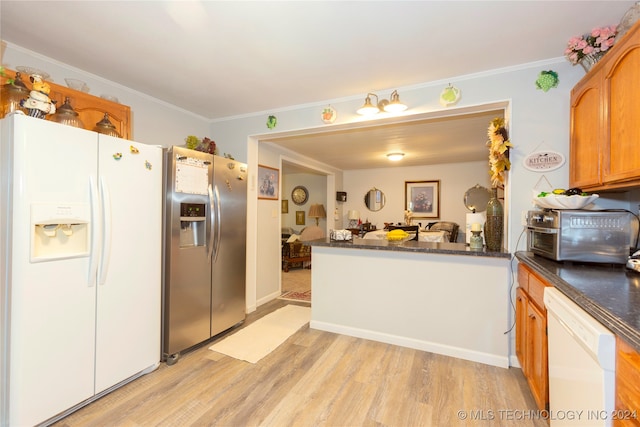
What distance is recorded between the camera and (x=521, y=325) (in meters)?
2.00

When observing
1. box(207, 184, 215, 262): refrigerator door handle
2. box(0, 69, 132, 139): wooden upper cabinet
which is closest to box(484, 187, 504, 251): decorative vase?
box(207, 184, 215, 262): refrigerator door handle

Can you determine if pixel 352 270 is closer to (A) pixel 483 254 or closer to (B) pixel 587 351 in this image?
(A) pixel 483 254

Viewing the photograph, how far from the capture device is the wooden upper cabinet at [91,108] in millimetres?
2002

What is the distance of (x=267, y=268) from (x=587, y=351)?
3391mm

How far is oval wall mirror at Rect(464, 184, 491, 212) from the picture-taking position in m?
6.03

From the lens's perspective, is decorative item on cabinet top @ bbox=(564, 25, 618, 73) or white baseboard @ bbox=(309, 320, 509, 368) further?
white baseboard @ bbox=(309, 320, 509, 368)

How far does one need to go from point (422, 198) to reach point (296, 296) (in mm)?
4150

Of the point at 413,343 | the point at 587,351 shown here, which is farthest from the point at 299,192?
the point at 587,351

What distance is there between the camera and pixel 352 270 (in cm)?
281

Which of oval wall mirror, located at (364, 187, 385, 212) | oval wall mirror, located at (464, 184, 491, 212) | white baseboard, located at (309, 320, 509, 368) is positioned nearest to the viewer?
white baseboard, located at (309, 320, 509, 368)

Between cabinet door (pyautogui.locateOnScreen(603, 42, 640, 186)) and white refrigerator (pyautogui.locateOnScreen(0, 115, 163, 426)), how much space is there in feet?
9.66

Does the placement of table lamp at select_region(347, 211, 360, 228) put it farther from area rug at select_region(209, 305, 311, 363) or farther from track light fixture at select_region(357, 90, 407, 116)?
track light fixture at select_region(357, 90, 407, 116)

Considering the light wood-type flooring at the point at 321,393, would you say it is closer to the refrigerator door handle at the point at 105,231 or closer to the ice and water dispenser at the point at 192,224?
the refrigerator door handle at the point at 105,231

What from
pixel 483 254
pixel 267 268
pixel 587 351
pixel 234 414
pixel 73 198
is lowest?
pixel 234 414
